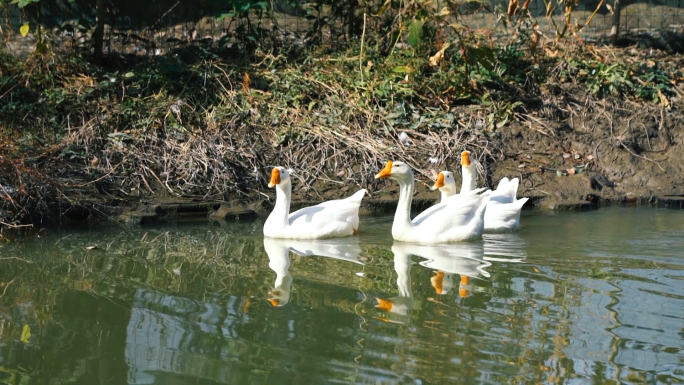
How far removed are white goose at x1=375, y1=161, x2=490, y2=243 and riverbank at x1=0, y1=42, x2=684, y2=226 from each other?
180 centimetres

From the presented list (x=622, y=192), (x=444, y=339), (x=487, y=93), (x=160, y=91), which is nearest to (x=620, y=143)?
(x=622, y=192)

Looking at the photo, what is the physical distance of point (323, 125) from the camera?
11492 millimetres

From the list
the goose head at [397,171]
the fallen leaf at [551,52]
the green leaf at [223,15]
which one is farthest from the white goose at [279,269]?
the fallen leaf at [551,52]

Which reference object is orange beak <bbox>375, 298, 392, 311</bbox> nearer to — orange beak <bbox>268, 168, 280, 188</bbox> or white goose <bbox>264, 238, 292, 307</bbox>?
white goose <bbox>264, 238, 292, 307</bbox>

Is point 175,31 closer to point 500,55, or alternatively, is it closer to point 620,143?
point 500,55

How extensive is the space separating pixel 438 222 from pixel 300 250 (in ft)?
4.47

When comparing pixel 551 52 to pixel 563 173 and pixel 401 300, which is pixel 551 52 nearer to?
pixel 563 173

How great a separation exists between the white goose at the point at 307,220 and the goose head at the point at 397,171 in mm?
560

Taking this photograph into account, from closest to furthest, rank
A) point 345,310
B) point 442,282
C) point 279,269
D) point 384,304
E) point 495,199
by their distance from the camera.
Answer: point 345,310, point 384,304, point 442,282, point 279,269, point 495,199

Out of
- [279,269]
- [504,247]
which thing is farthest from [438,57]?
[279,269]

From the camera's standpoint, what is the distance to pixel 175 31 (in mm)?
13867

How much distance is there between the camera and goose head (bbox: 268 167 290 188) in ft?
28.1

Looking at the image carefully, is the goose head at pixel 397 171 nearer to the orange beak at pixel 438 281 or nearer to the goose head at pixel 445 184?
the goose head at pixel 445 184

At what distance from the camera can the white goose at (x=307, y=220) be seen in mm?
8469
